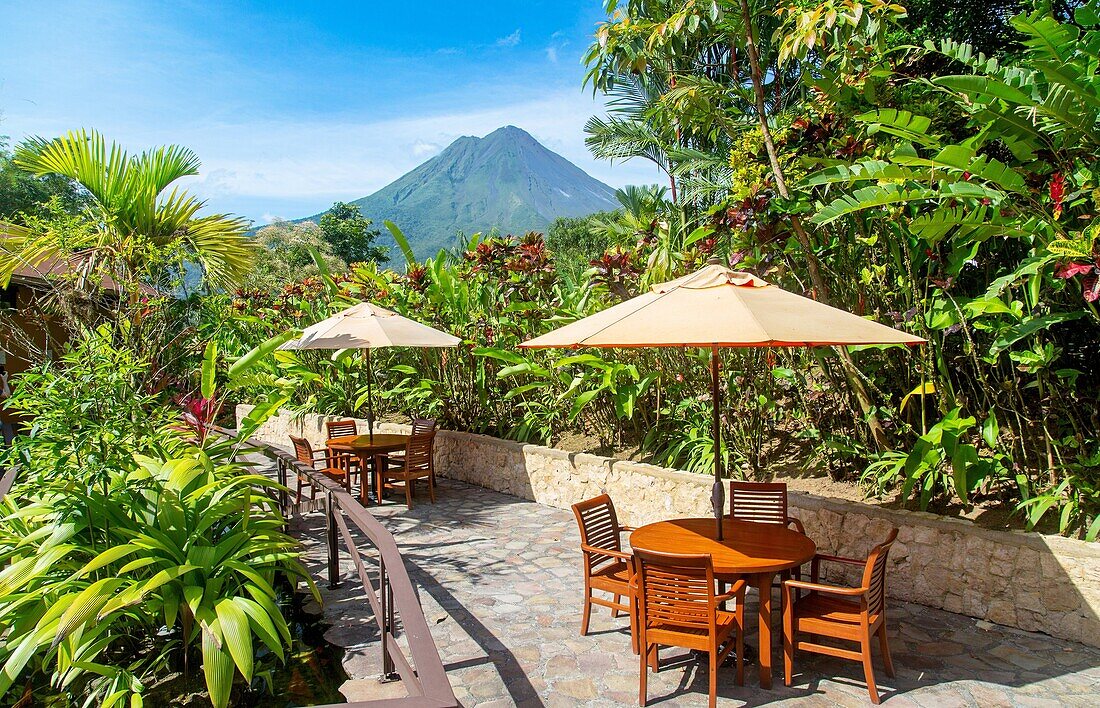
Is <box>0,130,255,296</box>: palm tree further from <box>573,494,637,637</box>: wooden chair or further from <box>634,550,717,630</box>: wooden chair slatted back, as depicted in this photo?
<box>634,550,717,630</box>: wooden chair slatted back

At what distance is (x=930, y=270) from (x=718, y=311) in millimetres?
2047

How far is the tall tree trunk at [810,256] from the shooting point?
5.20 meters

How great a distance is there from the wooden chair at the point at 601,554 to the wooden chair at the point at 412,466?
354cm

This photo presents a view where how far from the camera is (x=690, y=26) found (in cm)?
548

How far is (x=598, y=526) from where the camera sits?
4.36 metres

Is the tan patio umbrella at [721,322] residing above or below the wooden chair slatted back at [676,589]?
above

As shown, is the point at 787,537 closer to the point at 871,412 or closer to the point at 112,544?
the point at 871,412

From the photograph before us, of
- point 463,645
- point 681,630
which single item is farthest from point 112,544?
point 681,630

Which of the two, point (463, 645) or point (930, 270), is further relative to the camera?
point (930, 270)

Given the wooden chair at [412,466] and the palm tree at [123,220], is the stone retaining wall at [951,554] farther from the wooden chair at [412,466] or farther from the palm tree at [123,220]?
the palm tree at [123,220]

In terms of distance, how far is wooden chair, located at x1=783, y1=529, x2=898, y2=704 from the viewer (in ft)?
11.1

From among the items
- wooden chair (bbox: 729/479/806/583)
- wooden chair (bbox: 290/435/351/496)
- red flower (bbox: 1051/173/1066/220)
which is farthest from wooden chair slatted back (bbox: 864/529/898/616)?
Result: wooden chair (bbox: 290/435/351/496)

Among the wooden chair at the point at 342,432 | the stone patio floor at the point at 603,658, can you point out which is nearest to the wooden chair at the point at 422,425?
the wooden chair at the point at 342,432

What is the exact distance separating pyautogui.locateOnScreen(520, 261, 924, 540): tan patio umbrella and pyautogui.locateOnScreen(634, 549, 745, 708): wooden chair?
0.81m
